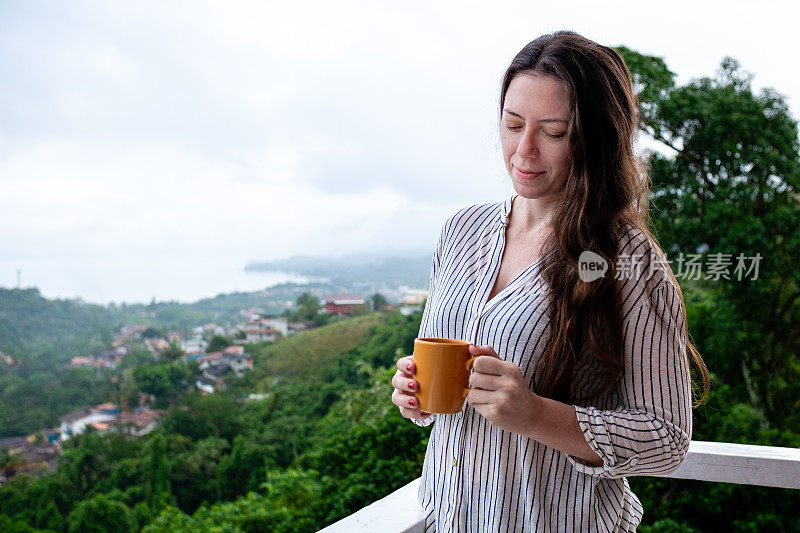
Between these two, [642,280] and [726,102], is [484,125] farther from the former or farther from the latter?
[726,102]

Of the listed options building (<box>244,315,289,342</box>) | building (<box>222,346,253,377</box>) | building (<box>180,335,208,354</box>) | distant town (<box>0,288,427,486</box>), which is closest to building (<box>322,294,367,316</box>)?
distant town (<box>0,288,427,486</box>)

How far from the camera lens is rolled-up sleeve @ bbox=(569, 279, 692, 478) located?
852 mm

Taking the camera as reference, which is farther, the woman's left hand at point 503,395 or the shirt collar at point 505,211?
the shirt collar at point 505,211

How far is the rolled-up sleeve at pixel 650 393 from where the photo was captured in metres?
0.85

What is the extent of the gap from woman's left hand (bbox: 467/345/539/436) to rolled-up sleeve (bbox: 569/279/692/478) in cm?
8

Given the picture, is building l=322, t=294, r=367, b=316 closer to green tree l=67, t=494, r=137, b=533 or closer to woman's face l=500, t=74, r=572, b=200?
green tree l=67, t=494, r=137, b=533

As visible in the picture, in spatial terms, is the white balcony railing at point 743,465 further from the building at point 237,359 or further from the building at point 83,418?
the building at point 237,359

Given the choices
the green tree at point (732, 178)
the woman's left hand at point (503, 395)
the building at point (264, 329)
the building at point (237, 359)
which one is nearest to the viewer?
the woman's left hand at point (503, 395)

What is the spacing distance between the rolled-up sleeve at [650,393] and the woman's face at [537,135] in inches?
8.8

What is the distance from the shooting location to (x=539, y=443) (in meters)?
0.94

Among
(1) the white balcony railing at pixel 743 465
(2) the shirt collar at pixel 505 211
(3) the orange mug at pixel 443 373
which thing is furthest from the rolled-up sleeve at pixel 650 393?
(1) the white balcony railing at pixel 743 465

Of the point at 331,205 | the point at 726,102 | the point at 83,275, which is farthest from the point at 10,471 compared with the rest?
the point at 726,102

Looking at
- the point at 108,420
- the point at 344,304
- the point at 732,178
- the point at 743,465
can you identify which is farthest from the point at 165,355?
the point at 743,465

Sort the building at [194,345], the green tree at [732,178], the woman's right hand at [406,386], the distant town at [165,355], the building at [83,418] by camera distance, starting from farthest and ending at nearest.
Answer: the building at [194,345], the building at [83,418], the distant town at [165,355], the green tree at [732,178], the woman's right hand at [406,386]
